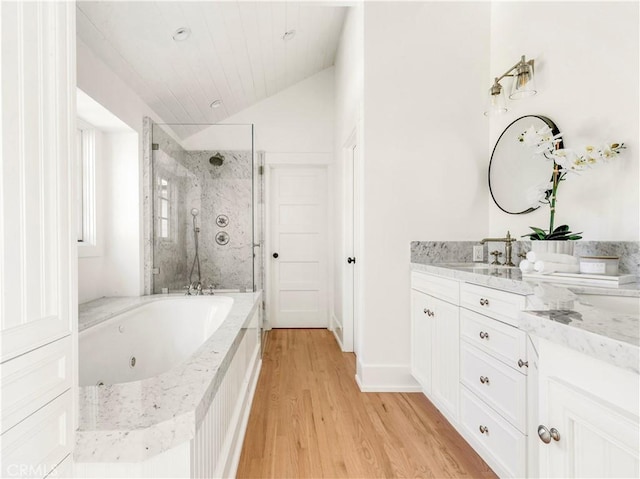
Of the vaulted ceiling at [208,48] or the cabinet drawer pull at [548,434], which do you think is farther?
the vaulted ceiling at [208,48]

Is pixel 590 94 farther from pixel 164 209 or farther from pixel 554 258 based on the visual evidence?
pixel 164 209

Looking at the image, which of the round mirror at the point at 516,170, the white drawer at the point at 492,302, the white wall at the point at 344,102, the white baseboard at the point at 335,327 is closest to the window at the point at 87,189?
the white wall at the point at 344,102

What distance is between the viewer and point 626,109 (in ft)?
4.94

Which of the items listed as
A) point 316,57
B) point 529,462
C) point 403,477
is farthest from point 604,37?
point 316,57

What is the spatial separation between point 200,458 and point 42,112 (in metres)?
0.96

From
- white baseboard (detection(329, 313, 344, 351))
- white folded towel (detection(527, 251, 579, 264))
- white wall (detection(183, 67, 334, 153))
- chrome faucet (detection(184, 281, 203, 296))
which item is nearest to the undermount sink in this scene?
white folded towel (detection(527, 251, 579, 264))

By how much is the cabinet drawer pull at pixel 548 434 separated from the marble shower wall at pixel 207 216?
2.70m

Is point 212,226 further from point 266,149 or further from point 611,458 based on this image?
point 611,458

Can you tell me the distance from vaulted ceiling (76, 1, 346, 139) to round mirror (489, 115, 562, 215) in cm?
150

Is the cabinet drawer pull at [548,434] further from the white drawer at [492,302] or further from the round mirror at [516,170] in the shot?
the round mirror at [516,170]

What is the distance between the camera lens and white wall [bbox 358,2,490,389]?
237cm

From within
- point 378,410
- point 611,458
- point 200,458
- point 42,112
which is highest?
point 42,112

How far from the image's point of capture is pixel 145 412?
93 cm

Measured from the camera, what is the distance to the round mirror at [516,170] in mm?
1979
